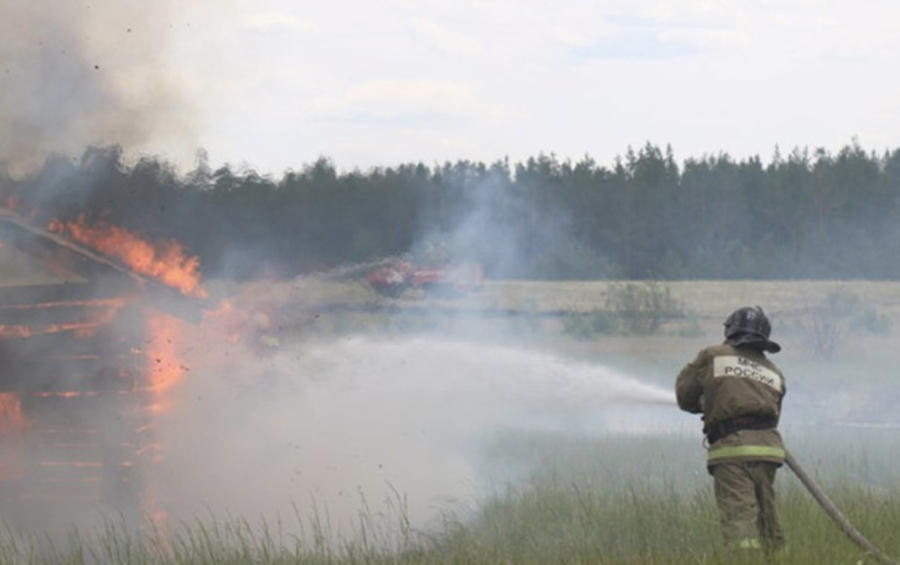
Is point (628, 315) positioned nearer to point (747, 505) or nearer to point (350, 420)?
point (350, 420)

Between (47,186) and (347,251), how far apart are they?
8.99 m

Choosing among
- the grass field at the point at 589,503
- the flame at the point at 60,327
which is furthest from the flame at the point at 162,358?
the grass field at the point at 589,503

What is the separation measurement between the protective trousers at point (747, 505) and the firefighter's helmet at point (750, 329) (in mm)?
896

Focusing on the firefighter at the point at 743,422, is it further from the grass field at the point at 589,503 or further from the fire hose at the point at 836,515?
the grass field at the point at 589,503

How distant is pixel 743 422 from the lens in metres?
9.58

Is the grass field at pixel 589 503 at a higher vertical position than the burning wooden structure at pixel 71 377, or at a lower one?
lower

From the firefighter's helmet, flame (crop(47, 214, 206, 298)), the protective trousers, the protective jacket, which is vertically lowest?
the protective trousers

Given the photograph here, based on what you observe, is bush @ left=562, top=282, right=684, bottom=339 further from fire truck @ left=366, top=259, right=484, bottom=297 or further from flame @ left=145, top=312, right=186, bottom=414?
flame @ left=145, top=312, right=186, bottom=414

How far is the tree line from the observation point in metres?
16.2

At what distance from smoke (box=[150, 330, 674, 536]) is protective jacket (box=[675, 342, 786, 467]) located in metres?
4.14

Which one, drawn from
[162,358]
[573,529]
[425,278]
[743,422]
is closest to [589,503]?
[573,529]

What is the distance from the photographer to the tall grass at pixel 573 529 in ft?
34.1

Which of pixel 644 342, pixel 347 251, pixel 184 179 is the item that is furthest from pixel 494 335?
pixel 184 179

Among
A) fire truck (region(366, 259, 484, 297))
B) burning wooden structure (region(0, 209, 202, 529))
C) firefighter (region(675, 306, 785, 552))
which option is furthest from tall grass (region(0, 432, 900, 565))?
fire truck (region(366, 259, 484, 297))
